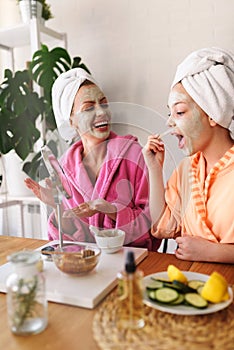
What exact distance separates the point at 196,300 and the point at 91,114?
0.70 m

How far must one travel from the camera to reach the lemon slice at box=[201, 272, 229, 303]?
65cm

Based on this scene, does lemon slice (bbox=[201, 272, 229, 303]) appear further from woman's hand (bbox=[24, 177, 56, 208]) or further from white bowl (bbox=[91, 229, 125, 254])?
woman's hand (bbox=[24, 177, 56, 208])

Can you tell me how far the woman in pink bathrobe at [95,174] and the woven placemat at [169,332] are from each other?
1.72 ft

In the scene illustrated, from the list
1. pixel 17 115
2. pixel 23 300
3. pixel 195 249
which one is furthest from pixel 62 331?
pixel 17 115

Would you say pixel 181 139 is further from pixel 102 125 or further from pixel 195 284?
pixel 195 284

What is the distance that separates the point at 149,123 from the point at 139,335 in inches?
24.7

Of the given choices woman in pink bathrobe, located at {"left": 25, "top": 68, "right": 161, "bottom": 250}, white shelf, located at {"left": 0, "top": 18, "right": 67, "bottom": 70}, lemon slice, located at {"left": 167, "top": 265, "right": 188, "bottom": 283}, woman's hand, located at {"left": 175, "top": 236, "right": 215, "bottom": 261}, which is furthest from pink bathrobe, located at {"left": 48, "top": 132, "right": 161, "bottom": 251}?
white shelf, located at {"left": 0, "top": 18, "right": 67, "bottom": 70}

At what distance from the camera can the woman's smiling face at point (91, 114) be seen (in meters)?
1.12

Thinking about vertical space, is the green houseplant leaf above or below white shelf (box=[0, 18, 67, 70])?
below

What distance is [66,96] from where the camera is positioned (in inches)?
47.3

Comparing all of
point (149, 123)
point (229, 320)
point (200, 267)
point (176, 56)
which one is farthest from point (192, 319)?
point (176, 56)

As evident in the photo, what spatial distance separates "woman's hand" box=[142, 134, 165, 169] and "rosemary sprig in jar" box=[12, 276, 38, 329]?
59cm

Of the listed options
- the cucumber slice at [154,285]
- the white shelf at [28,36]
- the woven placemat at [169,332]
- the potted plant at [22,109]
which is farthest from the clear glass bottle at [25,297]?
the white shelf at [28,36]

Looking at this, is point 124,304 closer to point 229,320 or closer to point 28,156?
point 229,320
